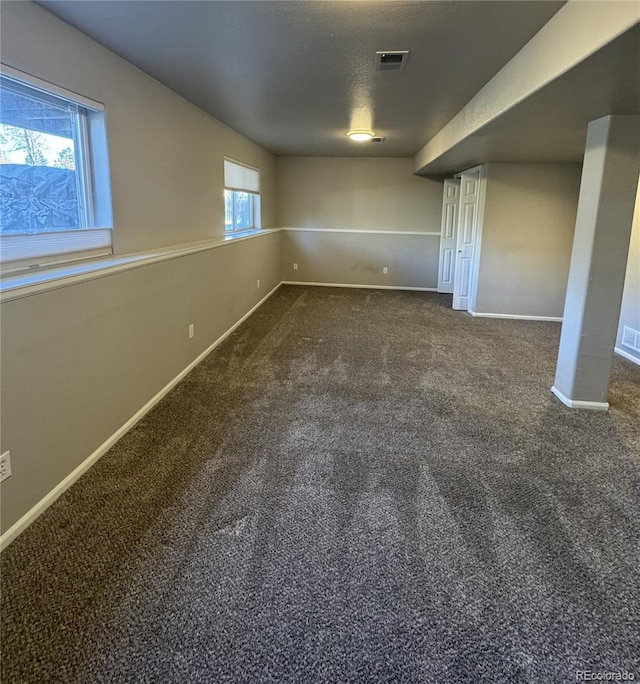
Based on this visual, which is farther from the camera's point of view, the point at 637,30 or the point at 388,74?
the point at 388,74

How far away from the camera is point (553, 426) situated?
319cm

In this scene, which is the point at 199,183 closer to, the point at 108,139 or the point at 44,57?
the point at 108,139

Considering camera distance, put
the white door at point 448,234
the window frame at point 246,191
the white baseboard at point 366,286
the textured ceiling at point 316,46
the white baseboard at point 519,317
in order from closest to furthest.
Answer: the textured ceiling at point 316,46
the window frame at point 246,191
the white baseboard at point 519,317
the white door at point 448,234
the white baseboard at point 366,286

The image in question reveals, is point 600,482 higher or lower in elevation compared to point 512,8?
lower

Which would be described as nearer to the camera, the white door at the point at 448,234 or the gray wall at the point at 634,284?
the gray wall at the point at 634,284

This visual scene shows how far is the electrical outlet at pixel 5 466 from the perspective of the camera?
6.35 ft

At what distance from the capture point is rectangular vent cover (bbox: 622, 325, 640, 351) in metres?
4.62

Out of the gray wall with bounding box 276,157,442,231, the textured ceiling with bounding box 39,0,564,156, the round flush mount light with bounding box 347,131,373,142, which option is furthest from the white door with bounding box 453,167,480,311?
the textured ceiling with bounding box 39,0,564,156

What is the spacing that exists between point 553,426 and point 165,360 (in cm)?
279

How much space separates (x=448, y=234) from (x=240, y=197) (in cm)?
348

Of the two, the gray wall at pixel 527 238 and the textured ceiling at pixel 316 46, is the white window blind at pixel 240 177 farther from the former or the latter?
the gray wall at pixel 527 238

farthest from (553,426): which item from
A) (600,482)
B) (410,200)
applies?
(410,200)

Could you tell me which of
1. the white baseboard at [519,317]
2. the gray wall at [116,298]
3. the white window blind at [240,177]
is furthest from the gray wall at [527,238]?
the gray wall at [116,298]

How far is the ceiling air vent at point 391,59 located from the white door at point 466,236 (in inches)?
148
